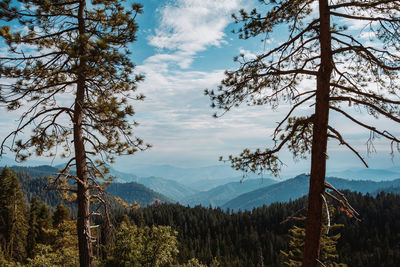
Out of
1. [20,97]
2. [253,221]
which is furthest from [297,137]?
[253,221]

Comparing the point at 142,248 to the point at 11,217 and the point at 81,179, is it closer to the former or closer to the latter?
the point at 81,179

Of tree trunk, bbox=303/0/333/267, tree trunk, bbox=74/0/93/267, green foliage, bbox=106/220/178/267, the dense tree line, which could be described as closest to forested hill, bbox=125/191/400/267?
the dense tree line

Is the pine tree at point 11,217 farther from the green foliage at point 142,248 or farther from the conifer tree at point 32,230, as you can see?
the green foliage at point 142,248

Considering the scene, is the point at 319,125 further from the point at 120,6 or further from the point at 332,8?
the point at 120,6

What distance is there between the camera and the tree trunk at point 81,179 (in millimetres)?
7383

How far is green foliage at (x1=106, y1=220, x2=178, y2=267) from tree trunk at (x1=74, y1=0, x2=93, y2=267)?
4.39 meters

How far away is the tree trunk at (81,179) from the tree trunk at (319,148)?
6.02 metres

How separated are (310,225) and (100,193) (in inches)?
239

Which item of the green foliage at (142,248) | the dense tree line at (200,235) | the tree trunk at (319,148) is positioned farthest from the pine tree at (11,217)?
the tree trunk at (319,148)

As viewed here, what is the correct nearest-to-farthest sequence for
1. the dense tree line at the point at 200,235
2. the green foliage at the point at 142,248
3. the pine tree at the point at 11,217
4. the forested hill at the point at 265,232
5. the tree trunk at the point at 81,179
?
the tree trunk at the point at 81,179
the green foliage at the point at 142,248
the dense tree line at the point at 200,235
the pine tree at the point at 11,217
the forested hill at the point at 265,232

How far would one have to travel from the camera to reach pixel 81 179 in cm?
762

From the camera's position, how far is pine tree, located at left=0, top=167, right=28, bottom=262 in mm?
30219

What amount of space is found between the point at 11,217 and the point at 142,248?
2857 cm

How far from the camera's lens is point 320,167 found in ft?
18.1
